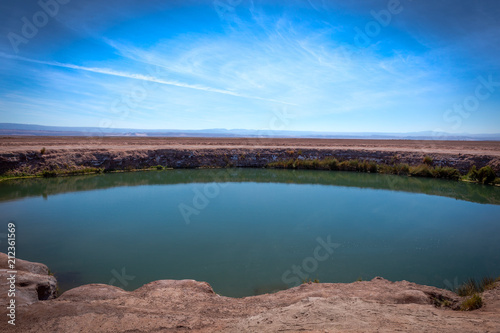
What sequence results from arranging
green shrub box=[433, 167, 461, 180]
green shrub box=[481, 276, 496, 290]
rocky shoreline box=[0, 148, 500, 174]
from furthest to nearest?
1. rocky shoreline box=[0, 148, 500, 174]
2. green shrub box=[433, 167, 461, 180]
3. green shrub box=[481, 276, 496, 290]

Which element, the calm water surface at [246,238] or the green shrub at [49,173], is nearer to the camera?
the calm water surface at [246,238]

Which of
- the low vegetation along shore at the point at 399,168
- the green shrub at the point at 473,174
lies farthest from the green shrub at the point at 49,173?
the green shrub at the point at 473,174

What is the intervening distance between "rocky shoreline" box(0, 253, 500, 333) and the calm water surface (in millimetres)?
1220

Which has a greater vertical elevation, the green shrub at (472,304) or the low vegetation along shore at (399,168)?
the low vegetation along shore at (399,168)

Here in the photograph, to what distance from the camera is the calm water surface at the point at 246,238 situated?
7117 millimetres

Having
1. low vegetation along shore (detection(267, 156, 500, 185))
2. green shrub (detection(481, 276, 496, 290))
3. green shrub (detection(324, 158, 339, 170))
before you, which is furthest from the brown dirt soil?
green shrub (detection(481, 276, 496, 290))

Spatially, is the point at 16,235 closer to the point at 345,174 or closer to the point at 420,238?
the point at 420,238

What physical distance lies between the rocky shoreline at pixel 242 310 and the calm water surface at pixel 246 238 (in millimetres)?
1220

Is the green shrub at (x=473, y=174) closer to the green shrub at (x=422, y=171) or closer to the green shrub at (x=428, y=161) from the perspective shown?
the green shrub at (x=422, y=171)

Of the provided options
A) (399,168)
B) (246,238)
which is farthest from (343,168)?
(246,238)

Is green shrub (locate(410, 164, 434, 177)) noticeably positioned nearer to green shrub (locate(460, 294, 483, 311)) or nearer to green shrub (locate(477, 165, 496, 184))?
green shrub (locate(477, 165, 496, 184))

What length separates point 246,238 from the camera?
9.34 m

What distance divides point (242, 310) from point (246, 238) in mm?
4602

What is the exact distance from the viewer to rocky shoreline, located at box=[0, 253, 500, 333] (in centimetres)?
376
